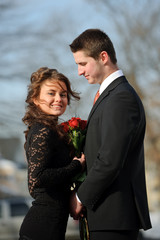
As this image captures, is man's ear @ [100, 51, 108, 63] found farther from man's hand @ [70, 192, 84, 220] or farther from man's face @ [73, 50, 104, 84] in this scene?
man's hand @ [70, 192, 84, 220]

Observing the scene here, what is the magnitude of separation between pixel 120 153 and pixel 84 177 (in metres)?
0.30

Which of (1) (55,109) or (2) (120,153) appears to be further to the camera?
(1) (55,109)

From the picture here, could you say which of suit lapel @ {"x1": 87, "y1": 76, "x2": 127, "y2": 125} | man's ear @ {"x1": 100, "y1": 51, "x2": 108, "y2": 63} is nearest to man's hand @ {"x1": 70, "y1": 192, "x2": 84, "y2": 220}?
suit lapel @ {"x1": 87, "y1": 76, "x2": 127, "y2": 125}

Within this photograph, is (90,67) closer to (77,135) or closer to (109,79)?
(109,79)

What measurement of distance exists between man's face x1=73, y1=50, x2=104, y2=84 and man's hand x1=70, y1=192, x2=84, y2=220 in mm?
566

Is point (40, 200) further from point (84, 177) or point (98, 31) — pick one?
point (98, 31)

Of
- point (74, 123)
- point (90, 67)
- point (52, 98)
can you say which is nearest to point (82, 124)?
point (74, 123)

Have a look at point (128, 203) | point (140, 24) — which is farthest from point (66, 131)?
point (140, 24)

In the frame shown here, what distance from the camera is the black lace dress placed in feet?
6.59

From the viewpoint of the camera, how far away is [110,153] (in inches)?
72.9

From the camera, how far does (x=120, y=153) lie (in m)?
1.85

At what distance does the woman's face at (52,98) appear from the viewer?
2201 mm

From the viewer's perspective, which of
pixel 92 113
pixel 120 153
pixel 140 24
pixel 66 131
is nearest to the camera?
pixel 120 153

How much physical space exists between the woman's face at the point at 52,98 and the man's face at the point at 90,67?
0.20 meters
